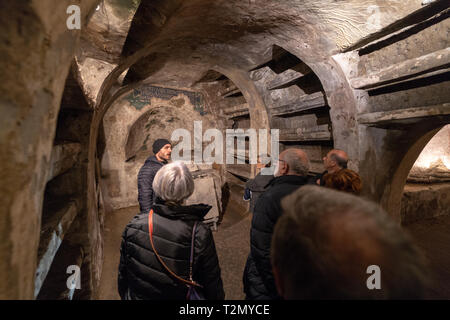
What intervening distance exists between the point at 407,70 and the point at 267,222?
5.07ft

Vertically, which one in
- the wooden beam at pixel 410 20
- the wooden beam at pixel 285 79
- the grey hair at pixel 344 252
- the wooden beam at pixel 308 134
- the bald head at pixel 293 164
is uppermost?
the wooden beam at pixel 285 79

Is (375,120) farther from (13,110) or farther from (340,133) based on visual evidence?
(13,110)

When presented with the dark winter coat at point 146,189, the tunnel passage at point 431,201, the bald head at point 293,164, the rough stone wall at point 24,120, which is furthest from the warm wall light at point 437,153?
the rough stone wall at point 24,120

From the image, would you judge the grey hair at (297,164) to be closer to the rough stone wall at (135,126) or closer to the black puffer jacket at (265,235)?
the black puffer jacket at (265,235)

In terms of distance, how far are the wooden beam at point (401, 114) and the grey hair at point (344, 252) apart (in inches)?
64.0

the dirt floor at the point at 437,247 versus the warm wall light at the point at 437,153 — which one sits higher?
the warm wall light at the point at 437,153

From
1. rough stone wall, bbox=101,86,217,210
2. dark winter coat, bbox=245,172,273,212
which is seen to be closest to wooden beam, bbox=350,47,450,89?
dark winter coat, bbox=245,172,273,212

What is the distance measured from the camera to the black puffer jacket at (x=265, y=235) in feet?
4.51

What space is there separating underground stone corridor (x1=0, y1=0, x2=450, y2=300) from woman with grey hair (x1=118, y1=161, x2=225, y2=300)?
0.42 m

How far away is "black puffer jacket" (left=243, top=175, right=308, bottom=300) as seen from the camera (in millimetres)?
1374

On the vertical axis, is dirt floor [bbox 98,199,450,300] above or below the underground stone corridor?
below

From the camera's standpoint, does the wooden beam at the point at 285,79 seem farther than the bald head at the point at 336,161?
Yes

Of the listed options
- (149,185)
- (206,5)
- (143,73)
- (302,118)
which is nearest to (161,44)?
(206,5)

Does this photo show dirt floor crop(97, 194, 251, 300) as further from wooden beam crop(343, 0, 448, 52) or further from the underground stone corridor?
wooden beam crop(343, 0, 448, 52)
